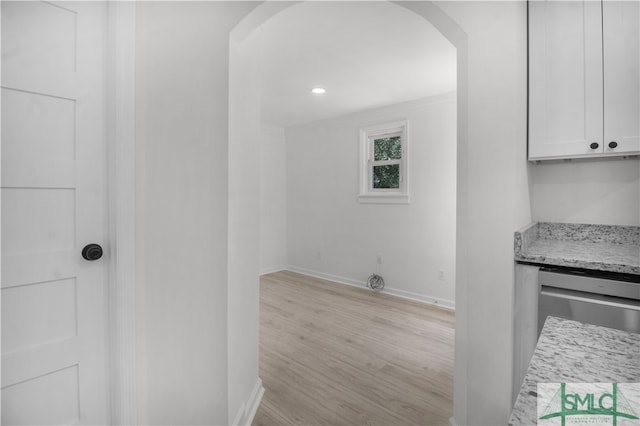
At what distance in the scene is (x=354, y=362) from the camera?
2396mm

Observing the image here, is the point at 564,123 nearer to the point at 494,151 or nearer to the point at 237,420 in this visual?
the point at 494,151

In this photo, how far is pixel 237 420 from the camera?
1584 mm

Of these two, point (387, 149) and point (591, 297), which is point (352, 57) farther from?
point (591, 297)

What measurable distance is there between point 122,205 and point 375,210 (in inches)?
144

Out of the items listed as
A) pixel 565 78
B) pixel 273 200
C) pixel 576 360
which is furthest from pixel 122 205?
pixel 273 200

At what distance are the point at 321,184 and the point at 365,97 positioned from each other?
1631 millimetres

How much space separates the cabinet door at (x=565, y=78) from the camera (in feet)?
5.34

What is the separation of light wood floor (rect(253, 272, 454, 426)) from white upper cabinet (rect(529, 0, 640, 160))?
5.31 ft

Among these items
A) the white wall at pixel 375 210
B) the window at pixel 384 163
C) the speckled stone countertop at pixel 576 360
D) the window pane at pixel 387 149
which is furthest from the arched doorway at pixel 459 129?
the window pane at pixel 387 149

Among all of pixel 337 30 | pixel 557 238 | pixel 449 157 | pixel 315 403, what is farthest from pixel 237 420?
pixel 449 157

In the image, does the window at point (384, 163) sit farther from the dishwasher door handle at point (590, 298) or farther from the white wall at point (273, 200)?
the dishwasher door handle at point (590, 298)

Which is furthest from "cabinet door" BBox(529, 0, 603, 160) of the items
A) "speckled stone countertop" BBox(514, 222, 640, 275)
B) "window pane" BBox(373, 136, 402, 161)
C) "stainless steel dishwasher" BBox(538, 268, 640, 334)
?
"window pane" BBox(373, 136, 402, 161)

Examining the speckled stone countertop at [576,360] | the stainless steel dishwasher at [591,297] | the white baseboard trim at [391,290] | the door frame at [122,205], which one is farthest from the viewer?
the white baseboard trim at [391,290]

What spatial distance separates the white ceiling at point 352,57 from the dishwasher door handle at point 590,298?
188cm
